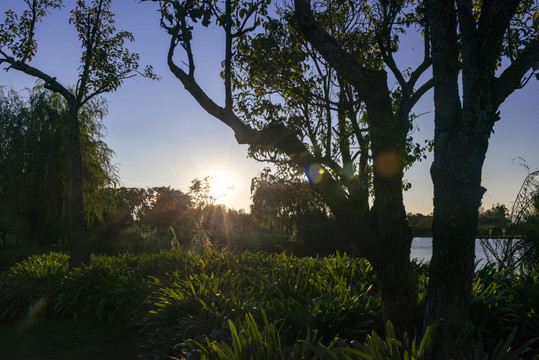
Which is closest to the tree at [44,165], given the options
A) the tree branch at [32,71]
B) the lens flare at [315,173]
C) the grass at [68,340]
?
the tree branch at [32,71]

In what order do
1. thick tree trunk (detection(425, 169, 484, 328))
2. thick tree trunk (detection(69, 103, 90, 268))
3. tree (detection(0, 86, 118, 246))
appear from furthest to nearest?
1. tree (detection(0, 86, 118, 246))
2. thick tree trunk (detection(69, 103, 90, 268))
3. thick tree trunk (detection(425, 169, 484, 328))

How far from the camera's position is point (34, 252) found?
61.2ft

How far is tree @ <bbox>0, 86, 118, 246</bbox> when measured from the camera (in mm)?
20859

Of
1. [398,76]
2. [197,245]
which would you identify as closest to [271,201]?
[197,245]

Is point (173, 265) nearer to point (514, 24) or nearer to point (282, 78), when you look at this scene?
point (282, 78)

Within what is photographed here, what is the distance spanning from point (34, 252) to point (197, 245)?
994 centimetres

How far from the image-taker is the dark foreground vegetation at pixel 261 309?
368cm

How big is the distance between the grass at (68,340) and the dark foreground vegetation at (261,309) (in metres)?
0.17

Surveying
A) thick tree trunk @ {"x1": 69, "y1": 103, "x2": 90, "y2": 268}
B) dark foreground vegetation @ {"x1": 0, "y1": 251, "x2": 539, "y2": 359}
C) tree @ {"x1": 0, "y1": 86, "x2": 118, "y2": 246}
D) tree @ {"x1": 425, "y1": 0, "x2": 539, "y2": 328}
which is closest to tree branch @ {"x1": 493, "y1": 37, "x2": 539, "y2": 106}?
tree @ {"x1": 425, "y1": 0, "x2": 539, "y2": 328}

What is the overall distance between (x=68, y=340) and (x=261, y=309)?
4086mm

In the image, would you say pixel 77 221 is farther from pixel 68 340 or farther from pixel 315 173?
pixel 315 173

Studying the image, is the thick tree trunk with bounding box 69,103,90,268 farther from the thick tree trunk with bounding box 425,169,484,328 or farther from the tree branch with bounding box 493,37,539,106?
the tree branch with bounding box 493,37,539,106

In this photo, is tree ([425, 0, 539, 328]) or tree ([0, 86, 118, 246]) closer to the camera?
tree ([425, 0, 539, 328])

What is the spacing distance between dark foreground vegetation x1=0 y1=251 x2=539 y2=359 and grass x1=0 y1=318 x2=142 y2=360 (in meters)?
0.17
